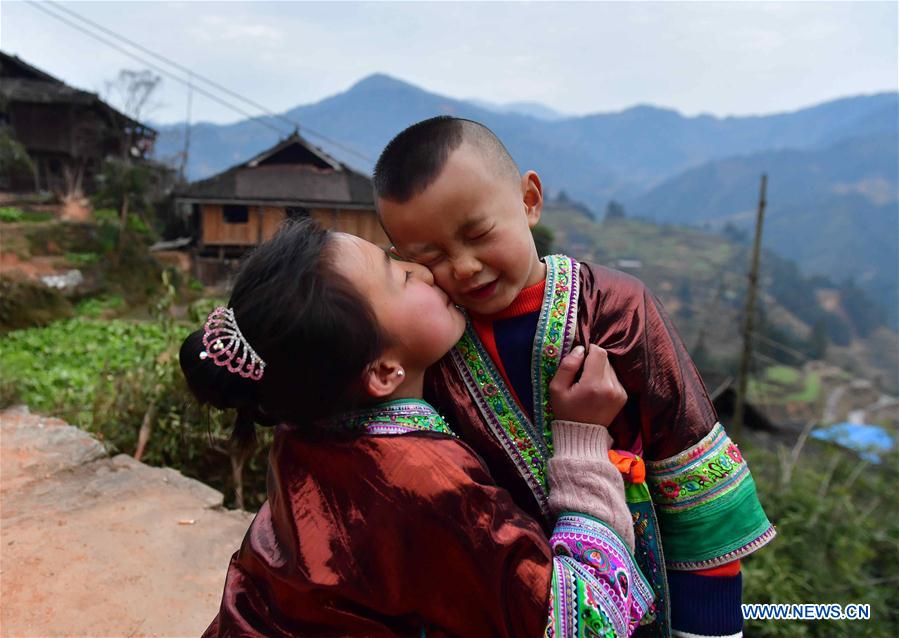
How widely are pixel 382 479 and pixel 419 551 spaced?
0.56 feet

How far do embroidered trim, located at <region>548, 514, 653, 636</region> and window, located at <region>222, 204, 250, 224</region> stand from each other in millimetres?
14884

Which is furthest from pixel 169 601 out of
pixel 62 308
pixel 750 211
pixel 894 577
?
pixel 750 211

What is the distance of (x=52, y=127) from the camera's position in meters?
21.5

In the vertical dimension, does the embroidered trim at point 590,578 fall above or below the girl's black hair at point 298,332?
below

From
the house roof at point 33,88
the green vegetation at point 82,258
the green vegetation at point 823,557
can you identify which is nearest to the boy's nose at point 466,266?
the green vegetation at point 823,557

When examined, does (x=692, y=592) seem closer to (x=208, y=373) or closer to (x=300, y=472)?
(x=300, y=472)

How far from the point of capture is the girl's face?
56.2 inches

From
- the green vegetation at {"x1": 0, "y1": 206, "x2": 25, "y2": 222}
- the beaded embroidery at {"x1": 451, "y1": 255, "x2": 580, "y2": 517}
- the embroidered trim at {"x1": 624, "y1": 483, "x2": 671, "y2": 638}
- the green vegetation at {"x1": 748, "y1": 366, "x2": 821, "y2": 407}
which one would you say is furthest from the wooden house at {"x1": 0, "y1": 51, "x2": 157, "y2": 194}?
the green vegetation at {"x1": 748, "y1": 366, "x2": 821, "y2": 407}

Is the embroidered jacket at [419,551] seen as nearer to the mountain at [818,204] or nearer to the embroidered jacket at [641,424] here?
the embroidered jacket at [641,424]

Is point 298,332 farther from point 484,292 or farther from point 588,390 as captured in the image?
point 588,390

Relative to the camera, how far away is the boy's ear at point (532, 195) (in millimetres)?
1693

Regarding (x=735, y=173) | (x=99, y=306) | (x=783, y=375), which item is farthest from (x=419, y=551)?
(x=735, y=173)

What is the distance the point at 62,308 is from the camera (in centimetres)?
1141

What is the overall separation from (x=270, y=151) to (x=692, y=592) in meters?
15.1
